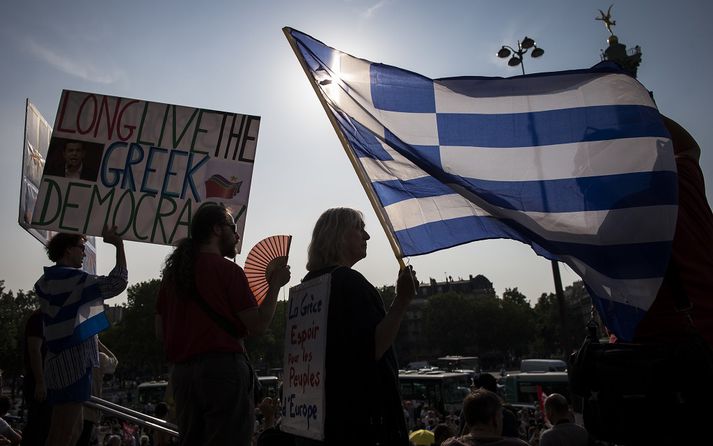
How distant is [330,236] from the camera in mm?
3043

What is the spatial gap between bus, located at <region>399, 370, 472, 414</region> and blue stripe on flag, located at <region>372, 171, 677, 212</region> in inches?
1322

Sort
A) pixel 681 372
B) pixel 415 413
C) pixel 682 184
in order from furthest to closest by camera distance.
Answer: pixel 415 413 < pixel 682 184 < pixel 681 372

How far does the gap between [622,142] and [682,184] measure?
0.37 metres

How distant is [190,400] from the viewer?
3.04 m

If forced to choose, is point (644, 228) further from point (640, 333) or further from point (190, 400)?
point (190, 400)

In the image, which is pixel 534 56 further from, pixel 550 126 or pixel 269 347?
pixel 269 347

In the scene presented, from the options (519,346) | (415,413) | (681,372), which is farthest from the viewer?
(519,346)

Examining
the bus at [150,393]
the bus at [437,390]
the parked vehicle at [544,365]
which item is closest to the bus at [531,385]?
the bus at [437,390]

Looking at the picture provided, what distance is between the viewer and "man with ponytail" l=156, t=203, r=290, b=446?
118 inches

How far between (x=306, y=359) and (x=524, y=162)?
1.70 metres

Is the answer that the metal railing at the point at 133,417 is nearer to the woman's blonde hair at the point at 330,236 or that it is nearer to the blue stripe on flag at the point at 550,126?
the woman's blonde hair at the point at 330,236

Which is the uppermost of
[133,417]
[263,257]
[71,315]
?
[263,257]

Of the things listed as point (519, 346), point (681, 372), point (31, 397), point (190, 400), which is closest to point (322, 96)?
point (190, 400)

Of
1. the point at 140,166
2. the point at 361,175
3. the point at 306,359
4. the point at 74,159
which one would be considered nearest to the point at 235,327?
the point at 306,359
